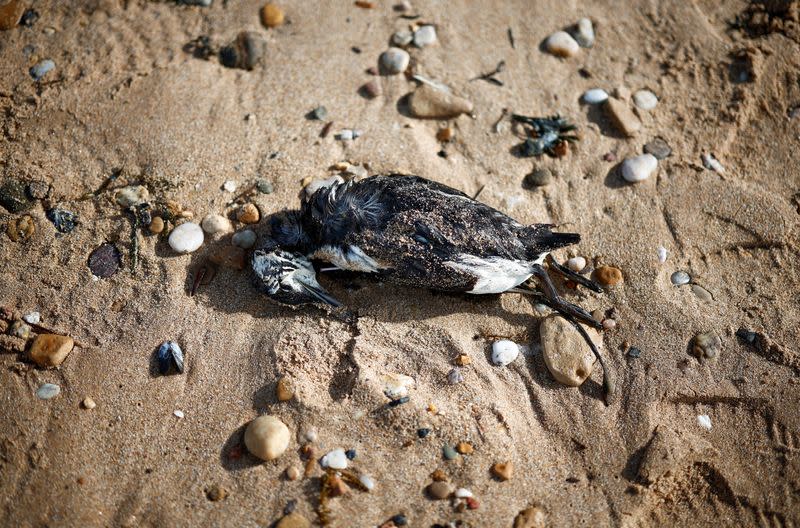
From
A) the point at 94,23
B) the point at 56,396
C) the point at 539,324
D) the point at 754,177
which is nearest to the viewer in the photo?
the point at 56,396

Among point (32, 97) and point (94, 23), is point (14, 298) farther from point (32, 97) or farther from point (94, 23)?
point (94, 23)

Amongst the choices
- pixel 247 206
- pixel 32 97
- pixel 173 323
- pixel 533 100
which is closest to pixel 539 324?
pixel 533 100

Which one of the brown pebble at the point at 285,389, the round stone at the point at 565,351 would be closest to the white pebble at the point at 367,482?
the brown pebble at the point at 285,389

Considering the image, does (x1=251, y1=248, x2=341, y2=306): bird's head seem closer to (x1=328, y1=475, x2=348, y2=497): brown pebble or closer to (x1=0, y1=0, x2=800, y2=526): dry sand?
(x1=0, y1=0, x2=800, y2=526): dry sand

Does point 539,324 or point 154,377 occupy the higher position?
point 539,324

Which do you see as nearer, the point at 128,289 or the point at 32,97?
the point at 128,289

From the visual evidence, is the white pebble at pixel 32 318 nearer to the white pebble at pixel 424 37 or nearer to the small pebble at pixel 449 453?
the small pebble at pixel 449 453
